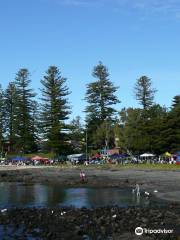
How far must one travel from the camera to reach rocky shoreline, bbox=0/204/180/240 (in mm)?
20469

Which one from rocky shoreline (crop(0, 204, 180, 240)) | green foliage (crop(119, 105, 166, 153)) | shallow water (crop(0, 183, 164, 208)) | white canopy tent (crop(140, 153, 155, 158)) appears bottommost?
rocky shoreline (crop(0, 204, 180, 240))

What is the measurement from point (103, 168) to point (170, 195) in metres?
35.7

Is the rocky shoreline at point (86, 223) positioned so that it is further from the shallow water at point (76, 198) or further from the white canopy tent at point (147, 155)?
the white canopy tent at point (147, 155)

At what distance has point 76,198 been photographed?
122 ft

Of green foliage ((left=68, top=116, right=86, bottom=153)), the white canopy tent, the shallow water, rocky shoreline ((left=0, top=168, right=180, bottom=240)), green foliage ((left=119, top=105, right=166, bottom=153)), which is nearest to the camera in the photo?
rocky shoreline ((left=0, top=168, right=180, bottom=240))

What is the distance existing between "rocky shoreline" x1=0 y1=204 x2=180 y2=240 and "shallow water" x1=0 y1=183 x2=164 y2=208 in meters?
5.22

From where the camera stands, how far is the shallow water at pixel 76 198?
3297cm

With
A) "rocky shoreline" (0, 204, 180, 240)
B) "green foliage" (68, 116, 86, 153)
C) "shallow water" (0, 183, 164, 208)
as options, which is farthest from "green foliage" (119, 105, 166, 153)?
"rocky shoreline" (0, 204, 180, 240)

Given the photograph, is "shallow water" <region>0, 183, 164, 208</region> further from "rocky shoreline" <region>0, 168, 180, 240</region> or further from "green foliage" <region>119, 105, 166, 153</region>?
"green foliage" <region>119, 105, 166, 153</region>

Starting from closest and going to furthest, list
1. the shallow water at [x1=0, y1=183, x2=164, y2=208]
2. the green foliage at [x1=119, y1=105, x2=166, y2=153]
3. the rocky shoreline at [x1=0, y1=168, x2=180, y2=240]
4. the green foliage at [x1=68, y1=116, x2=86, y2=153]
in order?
the rocky shoreline at [x1=0, y1=168, x2=180, y2=240] → the shallow water at [x1=0, y1=183, x2=164, y2=208] → the green foliage at [x1=119, y1=105, x2=166, y2=153] → the green foliage at [x1=68, y1=116, x2=86, y2=153]

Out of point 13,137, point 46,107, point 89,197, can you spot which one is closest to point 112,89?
point 46,107

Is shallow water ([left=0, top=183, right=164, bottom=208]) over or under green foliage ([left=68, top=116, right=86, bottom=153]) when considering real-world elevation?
under

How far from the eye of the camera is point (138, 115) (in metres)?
91.6

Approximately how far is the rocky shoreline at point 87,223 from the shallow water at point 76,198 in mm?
5224
